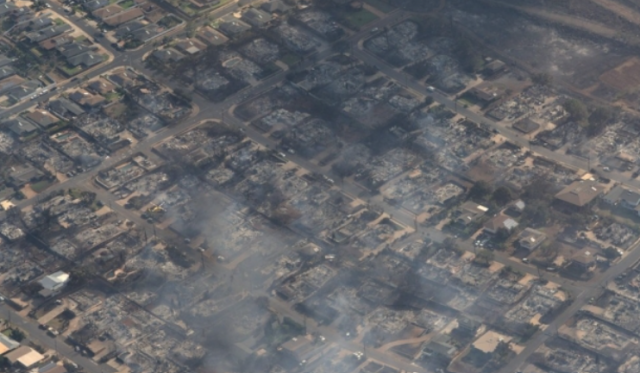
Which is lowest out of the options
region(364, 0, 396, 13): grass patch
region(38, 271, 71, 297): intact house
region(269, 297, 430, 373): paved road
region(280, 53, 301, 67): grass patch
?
region(38, 271, 71, 297): intact house

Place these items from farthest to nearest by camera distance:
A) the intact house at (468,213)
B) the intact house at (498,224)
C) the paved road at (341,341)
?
the intact house at (468,213) < the intact house at (498,224) < the paved road at (341,341)

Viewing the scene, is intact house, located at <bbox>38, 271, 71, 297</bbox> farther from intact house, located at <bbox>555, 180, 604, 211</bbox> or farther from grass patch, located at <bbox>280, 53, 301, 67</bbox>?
intact house, located at <bbox>555, 180, 604, 211</bbox>

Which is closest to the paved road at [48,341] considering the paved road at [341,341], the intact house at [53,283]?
the intact house at [53,283]

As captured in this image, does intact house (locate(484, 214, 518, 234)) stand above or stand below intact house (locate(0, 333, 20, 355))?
above

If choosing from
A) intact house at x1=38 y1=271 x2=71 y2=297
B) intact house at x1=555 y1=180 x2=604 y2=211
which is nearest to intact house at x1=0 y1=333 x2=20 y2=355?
intact house at x1=38 y1=271 x2=71 y2=297

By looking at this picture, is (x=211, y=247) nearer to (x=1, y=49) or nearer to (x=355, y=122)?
(x=355, y=122)

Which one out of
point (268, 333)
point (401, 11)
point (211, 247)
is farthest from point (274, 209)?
point (401, 11)

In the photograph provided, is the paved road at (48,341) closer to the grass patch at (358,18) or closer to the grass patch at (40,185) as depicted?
the grass patch at (40,185)
